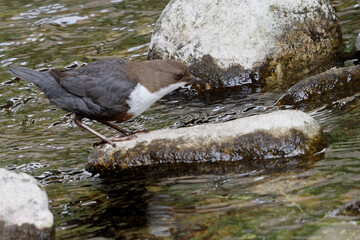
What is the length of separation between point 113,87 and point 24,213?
171cm

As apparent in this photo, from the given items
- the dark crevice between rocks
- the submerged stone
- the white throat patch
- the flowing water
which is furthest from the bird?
the dark crevice between rocks

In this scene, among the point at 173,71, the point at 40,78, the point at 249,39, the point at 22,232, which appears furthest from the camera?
the point at 249,39

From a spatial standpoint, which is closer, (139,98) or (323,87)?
(139,98)

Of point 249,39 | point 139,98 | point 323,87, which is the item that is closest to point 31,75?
point 139,98

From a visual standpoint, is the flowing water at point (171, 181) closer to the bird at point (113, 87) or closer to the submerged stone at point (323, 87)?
the submerged stone at point (323, 87)

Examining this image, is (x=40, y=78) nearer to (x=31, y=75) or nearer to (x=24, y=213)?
(x=31, y=75)

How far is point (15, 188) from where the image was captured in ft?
11.1

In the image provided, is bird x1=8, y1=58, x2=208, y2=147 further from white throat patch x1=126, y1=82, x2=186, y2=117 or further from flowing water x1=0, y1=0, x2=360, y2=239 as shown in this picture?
flowing water x1=0, y1=0, x2=360, y2=239

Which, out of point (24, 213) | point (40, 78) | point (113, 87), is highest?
point (40, 78)

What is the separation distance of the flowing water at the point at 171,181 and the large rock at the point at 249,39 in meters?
0.39

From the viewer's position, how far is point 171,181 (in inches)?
166

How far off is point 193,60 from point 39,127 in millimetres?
1931

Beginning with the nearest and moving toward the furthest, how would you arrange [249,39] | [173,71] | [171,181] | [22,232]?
1. [22,232]
2. [171,181]
3. [173,71]
4. [249,39]

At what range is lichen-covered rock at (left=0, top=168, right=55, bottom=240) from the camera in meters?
3.23
